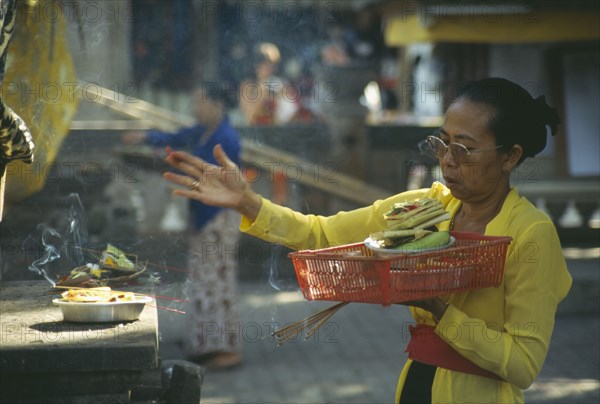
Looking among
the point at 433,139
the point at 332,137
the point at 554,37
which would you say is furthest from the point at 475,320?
the point at 332,137

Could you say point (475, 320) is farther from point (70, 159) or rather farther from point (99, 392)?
point (70, 159)

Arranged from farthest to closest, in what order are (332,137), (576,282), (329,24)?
(329,24), (332,137), (576,282)

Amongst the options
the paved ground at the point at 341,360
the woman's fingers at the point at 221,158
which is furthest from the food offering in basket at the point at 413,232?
the paved ground at the point at 341,360

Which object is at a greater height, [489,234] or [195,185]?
[195,185]

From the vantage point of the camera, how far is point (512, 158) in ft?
10.5

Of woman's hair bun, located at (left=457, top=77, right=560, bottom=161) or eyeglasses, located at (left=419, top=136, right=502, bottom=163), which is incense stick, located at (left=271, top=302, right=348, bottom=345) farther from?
woman's hair bun, located at (left=457, top=77, right=560, bottom=161)

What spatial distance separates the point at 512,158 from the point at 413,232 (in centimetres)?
46

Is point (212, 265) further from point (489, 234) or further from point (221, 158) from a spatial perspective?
point (489, 234)

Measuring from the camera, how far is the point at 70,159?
25.3 feet

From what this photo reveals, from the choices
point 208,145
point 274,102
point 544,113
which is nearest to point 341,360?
point 208,145

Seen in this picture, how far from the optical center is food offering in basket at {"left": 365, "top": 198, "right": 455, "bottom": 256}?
2979 millimetres

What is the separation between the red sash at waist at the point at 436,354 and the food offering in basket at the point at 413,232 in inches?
13.2

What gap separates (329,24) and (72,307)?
13.0 m

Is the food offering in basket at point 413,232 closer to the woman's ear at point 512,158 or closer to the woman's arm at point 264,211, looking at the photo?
the woman's ear at point 512,158
